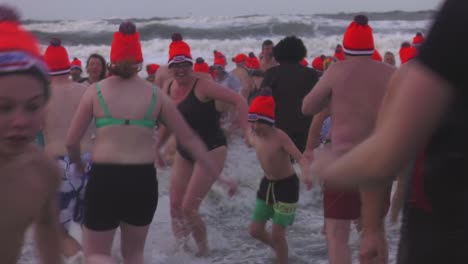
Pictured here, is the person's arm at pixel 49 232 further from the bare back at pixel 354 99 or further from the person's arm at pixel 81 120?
the bare back at pixel 354 99

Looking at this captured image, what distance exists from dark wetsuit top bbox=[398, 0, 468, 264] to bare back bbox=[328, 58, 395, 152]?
237cm

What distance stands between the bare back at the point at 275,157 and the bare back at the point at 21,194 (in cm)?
353

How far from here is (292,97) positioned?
762 cm

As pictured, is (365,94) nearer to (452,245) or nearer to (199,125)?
(199,125)

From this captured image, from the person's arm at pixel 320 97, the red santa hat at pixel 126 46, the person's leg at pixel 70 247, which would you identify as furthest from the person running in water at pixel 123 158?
the person's leg at pixel 70 247

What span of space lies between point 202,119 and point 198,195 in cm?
66

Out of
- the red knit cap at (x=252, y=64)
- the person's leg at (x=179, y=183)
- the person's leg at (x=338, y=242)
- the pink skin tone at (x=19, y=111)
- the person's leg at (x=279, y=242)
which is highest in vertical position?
the pink skin tone at (x=19, y=111)

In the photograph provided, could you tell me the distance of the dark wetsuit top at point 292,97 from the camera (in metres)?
7.59

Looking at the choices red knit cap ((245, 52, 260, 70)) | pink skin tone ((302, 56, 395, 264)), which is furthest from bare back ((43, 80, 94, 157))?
red knit cap ((245, 52, 260, 70))

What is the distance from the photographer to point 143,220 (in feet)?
15.1

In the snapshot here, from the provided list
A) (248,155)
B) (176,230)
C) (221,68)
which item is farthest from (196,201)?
(221,68)

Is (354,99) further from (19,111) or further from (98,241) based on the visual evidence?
(19,111)

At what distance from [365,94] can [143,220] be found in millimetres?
1640

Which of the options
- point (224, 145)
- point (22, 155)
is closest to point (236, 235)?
point (224, 145)
